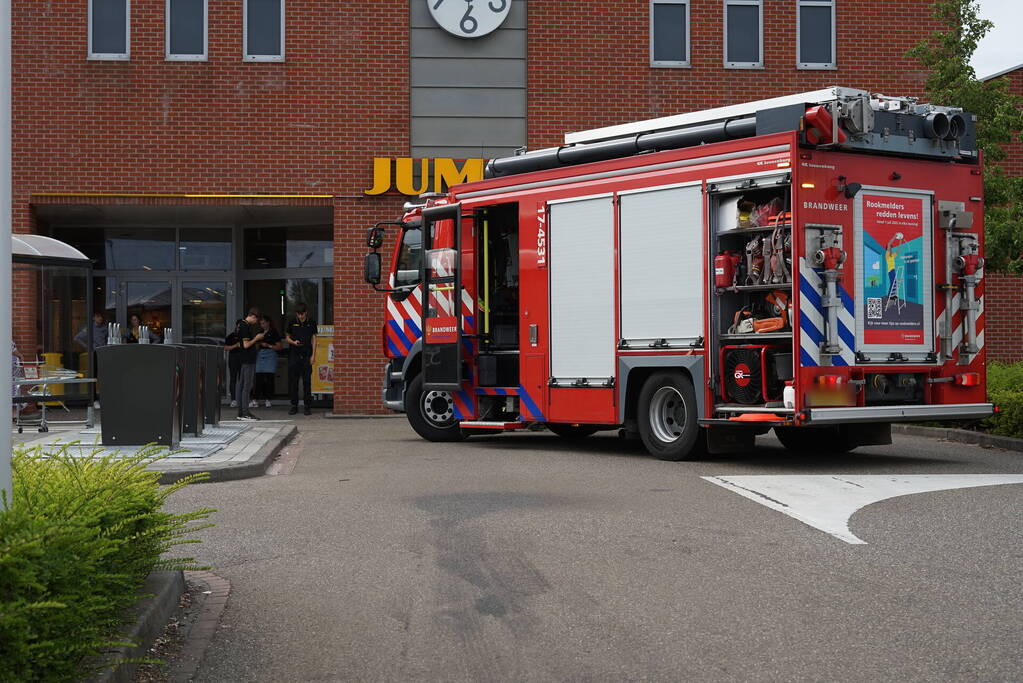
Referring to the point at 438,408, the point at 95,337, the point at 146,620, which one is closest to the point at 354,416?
the point at 95,337

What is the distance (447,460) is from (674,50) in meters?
12.0

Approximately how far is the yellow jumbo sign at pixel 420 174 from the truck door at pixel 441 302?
637 cm

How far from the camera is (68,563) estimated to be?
4027 millimetres

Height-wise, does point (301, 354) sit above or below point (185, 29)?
below

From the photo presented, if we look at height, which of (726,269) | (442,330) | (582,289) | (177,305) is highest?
(177,305)

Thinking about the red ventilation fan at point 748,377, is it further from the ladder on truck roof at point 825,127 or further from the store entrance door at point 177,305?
the store entrance door at point 177,305

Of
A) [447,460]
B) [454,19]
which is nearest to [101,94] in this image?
[454,19]

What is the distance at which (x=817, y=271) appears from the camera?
11.7 metres

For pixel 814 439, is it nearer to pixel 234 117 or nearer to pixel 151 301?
pixel 234 117

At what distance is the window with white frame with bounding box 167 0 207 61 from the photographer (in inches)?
877

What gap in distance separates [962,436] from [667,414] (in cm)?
431

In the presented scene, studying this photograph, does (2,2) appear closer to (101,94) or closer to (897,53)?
(101,94)

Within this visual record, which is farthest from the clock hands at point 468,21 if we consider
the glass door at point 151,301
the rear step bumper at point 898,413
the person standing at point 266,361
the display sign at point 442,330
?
the rear step bumper at point 898,413

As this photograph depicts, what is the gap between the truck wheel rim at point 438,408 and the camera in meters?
15.8
